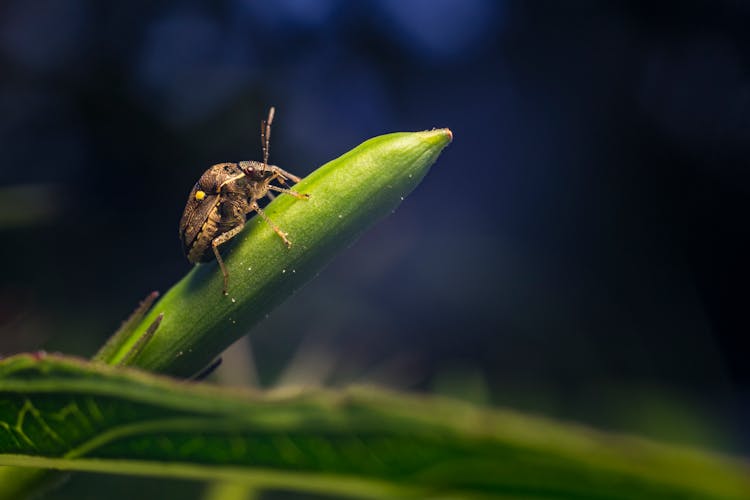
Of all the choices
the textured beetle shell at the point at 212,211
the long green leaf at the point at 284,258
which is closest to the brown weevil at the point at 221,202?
the textured beetle shell at the point at 212,211

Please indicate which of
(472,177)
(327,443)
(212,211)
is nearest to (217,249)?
(212,211)

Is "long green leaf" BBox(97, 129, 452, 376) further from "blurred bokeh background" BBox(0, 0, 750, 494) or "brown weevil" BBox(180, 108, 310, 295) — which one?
"blurred bokeh background" BBox(0, 0, 750, 494)

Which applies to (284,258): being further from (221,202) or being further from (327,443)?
(221,202)

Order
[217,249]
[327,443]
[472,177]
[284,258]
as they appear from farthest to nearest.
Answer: [472,177]
[217,249]
[284,258]
[327,443]

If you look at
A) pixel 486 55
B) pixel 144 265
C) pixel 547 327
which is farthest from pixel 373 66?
pixel 547 327

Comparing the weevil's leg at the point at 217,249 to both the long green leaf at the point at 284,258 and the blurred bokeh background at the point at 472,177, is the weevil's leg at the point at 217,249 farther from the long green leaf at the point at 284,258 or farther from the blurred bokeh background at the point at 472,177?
the blurred bokeh background at the point at 472,177

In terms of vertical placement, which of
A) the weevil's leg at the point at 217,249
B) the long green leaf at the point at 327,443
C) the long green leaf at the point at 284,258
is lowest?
the long green leaf at the point at 327,443
